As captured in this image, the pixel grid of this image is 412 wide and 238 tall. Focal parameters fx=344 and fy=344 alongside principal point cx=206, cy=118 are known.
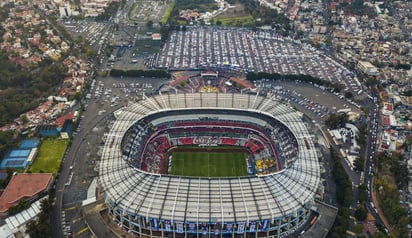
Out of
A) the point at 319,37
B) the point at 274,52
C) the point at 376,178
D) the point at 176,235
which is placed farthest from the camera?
the point at 319,37

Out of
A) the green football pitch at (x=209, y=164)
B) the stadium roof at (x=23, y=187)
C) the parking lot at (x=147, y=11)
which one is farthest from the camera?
the parking lot at (x=147, y=11)

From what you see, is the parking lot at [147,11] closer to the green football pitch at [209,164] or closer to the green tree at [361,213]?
the green football pitch at [209,164]

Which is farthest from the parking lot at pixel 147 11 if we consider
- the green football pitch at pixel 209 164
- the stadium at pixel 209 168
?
the green football pitch at pixel 209 164

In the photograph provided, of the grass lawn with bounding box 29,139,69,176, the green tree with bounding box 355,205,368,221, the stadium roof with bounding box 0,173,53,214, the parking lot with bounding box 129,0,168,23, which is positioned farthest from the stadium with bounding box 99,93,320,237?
the parking lot with bounding box 129,0,168,23

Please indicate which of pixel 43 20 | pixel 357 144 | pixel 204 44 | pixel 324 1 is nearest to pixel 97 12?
pixel 43 20

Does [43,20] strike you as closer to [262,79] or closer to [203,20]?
[203,20]

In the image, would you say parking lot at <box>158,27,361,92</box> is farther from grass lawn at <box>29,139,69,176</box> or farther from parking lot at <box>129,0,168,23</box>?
grass lawn at <box>29,139,69,176</box>
